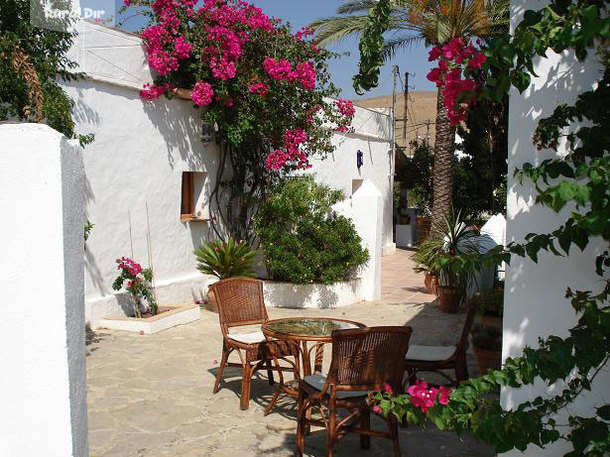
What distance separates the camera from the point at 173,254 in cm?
1002

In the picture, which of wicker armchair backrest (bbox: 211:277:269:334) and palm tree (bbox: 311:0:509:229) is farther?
palm tree (bbox: 311:0:509:229)

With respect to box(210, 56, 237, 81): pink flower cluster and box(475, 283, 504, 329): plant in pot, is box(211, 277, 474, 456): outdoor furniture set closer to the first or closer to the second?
box(475, 283, 504, 329): plant in pot

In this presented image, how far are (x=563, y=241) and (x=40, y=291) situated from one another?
6.85ft

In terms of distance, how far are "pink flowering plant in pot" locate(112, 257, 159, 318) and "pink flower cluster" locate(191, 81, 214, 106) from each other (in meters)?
2.48

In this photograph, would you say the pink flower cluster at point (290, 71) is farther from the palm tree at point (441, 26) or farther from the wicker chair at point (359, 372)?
the wicker chair at point (359, 372)

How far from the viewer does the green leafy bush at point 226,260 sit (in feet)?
32.3

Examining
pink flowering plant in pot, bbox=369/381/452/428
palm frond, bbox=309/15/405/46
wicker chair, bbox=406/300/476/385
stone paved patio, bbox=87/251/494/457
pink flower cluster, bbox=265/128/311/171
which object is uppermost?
palm frond, bbox=309/15/405/46

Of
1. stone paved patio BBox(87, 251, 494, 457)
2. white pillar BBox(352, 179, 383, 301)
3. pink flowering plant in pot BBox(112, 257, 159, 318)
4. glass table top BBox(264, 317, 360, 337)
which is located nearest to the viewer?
stone paved patio BBox(87, 251, 494, 457)

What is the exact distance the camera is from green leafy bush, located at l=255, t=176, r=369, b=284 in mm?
10031

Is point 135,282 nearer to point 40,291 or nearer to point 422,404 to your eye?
point 40,291

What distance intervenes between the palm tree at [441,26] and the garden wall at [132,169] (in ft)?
16.2

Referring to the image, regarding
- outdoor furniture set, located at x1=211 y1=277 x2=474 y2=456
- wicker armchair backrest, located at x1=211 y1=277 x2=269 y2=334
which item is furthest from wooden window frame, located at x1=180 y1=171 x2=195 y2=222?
outdoor furniture set, located at x1=211 y1=277 x2=474 y2=456

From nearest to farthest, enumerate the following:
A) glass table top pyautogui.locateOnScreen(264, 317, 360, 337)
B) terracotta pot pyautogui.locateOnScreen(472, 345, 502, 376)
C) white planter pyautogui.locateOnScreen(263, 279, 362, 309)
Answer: glass table top pyautogui.locateOnScreen(264, 317, 360, 337)
terracotta pot pyautogui.locateOnScreen(472, 345, 502, 376)
white planter pyautogui.locateOnScreen(263, 279, 362, 309)

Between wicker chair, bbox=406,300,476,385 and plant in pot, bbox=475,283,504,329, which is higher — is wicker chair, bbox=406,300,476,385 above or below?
below
